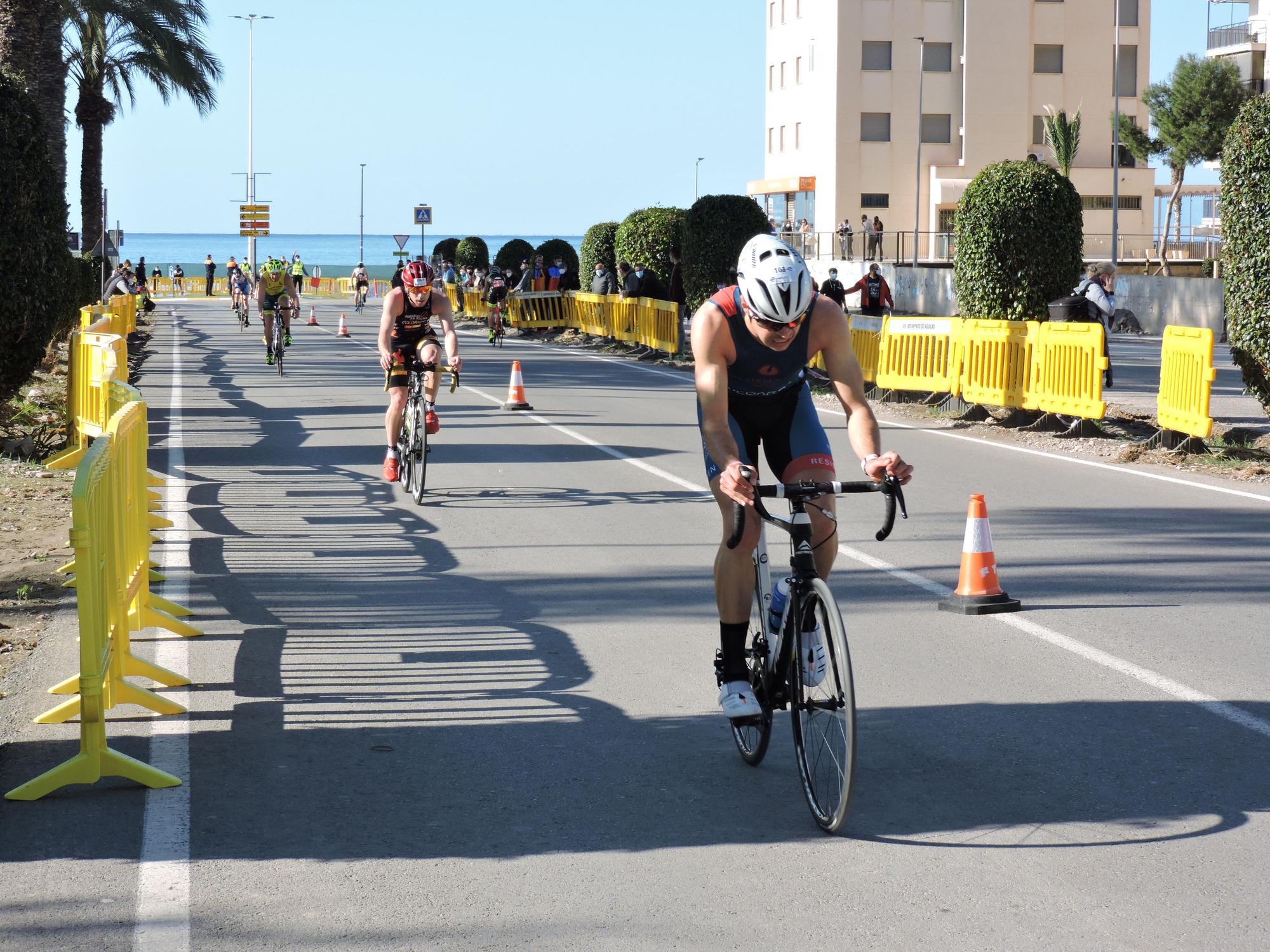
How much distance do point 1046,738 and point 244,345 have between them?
112 feet

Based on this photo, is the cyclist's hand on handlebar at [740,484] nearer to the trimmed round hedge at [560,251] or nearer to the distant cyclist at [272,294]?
the distant cyclist at [272,294]

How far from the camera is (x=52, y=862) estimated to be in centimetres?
489

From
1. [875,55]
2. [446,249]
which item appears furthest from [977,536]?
[875,55]

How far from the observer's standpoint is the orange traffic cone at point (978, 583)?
332 inches

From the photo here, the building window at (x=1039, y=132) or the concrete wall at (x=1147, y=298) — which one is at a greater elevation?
the building window at (x=1039, y=132)

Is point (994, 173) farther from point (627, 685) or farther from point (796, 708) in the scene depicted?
point (796, 708)

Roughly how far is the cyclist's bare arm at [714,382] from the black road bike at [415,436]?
7.17 metres

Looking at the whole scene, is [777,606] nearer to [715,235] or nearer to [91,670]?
[91,670]

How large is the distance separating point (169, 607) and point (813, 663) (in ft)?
14.6

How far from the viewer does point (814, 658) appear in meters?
5.16

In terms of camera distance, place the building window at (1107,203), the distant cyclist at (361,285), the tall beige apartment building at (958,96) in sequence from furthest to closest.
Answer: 1. the tall beige apartment building at (958,96)
2. the building window at (1107,203)
3. the distant cyclist at (361,285)

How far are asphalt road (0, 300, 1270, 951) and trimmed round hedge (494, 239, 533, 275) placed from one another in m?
41.0

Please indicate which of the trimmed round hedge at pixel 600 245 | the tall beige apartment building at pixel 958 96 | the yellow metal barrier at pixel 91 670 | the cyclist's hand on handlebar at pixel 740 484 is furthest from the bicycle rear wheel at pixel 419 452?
the tall beige apartment building at pixel 958 96

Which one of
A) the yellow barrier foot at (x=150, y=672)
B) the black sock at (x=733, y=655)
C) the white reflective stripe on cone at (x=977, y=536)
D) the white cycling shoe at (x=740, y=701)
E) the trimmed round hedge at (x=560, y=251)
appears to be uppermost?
the trimmed round hedge at (x=560, y=251)
